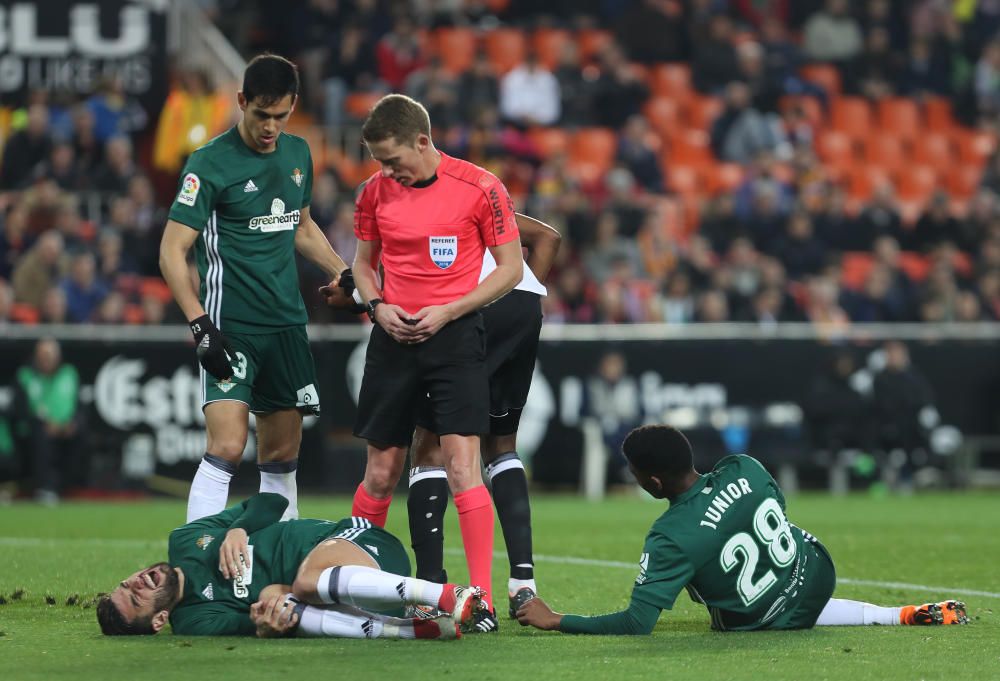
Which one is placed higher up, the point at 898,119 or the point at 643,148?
the point at 898,119

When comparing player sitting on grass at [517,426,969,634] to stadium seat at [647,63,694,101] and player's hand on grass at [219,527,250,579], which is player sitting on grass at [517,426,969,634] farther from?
stadium seat at [647,63,694,101]

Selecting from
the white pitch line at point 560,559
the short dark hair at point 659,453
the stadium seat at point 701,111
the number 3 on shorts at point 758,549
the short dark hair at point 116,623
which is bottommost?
the white pitch line at point 560,559

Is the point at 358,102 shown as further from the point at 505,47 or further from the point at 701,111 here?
the point at 701,111

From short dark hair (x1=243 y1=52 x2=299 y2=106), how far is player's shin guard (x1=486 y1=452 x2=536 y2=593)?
1.87 m

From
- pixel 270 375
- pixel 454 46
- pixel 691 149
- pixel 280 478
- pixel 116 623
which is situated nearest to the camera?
pixel 116 623

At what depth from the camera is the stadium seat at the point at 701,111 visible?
74.1ft

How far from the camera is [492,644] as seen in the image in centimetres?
616

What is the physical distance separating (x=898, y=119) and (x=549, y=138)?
5.61 metres

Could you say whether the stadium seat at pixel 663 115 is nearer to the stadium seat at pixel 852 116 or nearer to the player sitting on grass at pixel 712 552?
the stadium seat at pixel 852 116

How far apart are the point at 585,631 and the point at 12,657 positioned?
2047 mm

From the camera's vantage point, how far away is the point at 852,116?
23562 mm

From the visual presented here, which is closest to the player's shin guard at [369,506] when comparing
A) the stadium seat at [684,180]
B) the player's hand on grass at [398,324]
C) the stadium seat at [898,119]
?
the player's hand on grass at [398,324]

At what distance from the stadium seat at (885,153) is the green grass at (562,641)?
39.8 feet

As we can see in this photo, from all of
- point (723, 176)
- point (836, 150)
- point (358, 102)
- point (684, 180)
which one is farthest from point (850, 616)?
point (836, 150)
